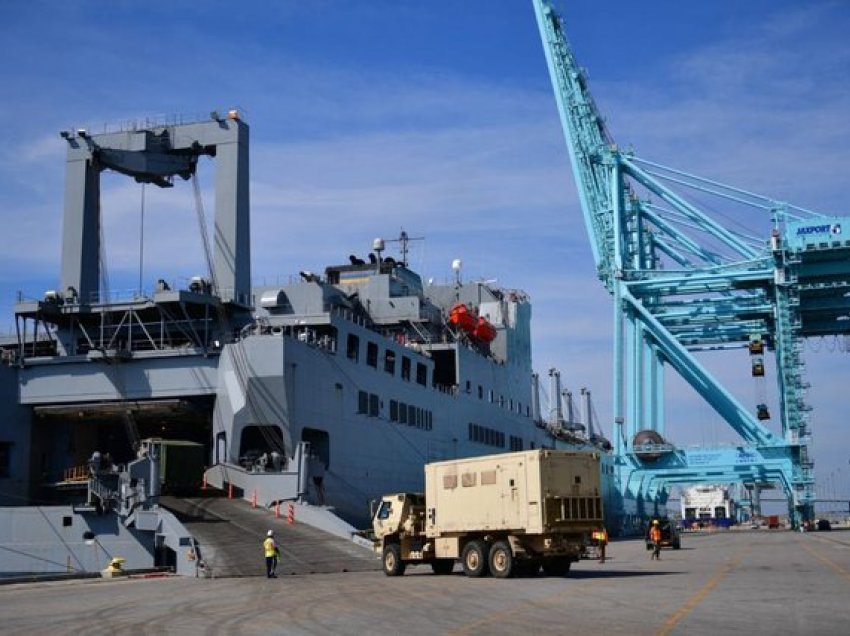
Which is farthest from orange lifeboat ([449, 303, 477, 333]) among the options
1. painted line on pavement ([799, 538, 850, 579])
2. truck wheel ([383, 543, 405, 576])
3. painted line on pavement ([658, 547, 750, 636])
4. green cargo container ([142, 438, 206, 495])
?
truck wheel ([383, 543, 405, 576])

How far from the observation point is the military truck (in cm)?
2222

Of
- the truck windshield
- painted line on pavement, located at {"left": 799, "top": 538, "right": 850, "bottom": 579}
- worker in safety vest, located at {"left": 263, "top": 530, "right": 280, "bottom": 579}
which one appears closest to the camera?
painted line on pavement, located at {"left": 799, "top": 538, "right": 850, "bottom": 579}

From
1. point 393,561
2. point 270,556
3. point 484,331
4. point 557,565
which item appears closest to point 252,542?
point 270,556

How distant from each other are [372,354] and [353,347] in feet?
5.82

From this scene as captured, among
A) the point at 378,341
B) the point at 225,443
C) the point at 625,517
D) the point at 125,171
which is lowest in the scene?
the point at 625,517

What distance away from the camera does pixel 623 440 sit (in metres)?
58.5

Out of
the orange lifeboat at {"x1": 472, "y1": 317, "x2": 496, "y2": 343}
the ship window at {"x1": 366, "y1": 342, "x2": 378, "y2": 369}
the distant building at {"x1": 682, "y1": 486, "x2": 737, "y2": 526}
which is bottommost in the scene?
the distant building at {"x1": 682, "y1": 486, "x2": 737, "y2": 526}

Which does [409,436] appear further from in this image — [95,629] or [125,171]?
[95,629]

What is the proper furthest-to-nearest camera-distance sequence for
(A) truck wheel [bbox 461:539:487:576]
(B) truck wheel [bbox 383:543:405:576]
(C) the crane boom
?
(C) the crane boom → (B) truck wheel [bbox 383:543:405:576] → (A) truck wheel [bbox 461:539:487:576]

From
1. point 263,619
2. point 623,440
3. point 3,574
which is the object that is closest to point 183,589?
point 263,619

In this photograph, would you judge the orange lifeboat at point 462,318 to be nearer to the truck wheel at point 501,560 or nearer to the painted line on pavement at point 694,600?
the painted line on pavement at point 694,600

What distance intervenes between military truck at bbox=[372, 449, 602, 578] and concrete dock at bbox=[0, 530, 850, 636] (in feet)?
2.15

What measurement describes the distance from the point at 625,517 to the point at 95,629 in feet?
162

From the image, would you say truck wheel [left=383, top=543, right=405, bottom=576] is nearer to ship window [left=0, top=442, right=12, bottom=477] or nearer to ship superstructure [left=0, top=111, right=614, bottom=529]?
ship superstructure [left=0, top=111, right=614, bottom=529]
